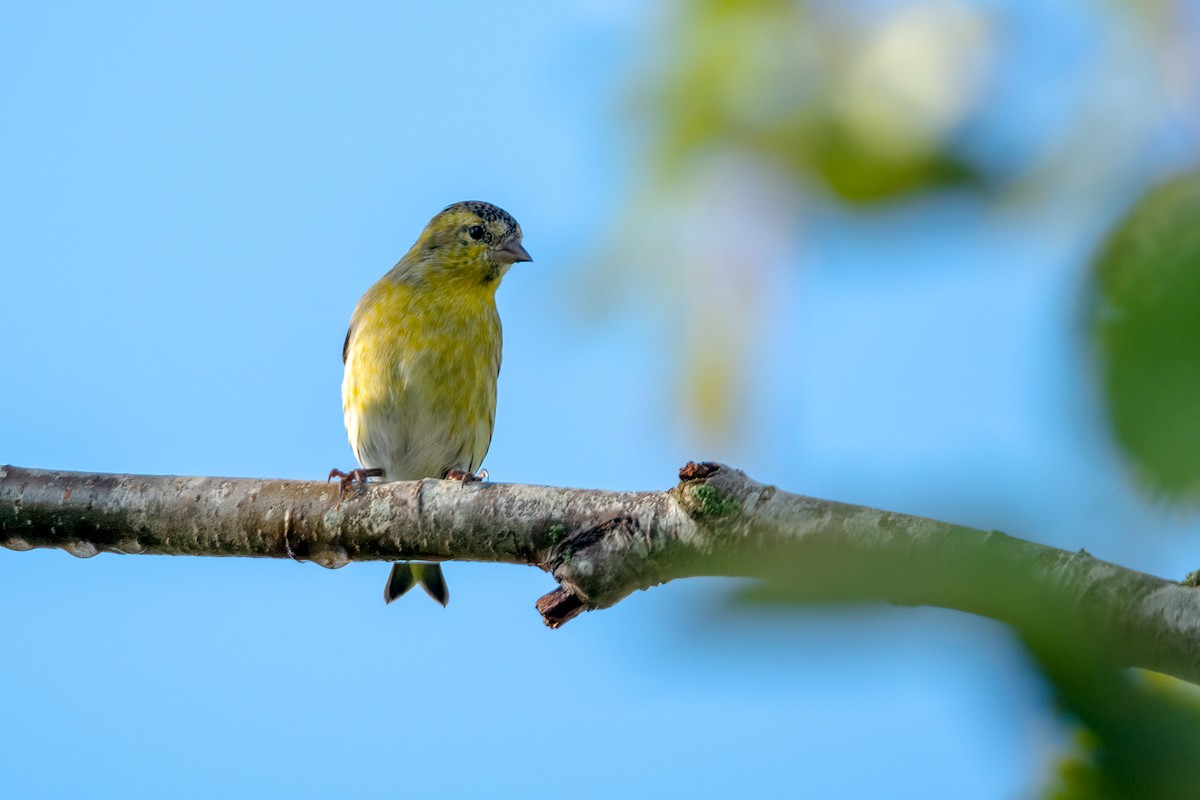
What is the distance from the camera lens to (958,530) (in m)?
0.73

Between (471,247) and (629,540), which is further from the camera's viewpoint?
(471,247)

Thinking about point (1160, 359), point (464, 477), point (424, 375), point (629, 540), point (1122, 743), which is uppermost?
point (424, 375)

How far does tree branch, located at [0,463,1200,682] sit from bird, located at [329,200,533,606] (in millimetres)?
2831

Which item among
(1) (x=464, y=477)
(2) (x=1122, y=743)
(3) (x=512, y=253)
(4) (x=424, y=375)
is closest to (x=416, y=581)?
(4) (x=424, y=375)

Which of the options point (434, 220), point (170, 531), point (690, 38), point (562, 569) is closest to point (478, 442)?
point (434, 220)

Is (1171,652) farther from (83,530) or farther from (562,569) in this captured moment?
(83,530)

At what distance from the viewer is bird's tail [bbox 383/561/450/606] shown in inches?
269

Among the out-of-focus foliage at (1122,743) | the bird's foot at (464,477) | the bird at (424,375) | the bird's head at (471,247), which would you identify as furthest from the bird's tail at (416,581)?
the out-of-focus foliage at (1122,743)

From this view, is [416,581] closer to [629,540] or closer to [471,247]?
[471,247]

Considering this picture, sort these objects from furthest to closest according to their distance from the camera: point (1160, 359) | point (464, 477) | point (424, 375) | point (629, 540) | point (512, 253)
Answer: point (512, 253), point (424, 375), point (464, 477), point (629, 540), point (1160, 359)

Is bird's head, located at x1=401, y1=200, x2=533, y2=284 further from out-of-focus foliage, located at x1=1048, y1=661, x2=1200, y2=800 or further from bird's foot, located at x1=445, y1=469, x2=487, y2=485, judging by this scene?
out-of-focus foliage, located at x1=1048, y1=661, x2=1200, y2=800

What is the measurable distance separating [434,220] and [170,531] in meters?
4.75

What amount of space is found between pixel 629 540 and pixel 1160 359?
2.45 metres

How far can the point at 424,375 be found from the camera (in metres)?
6.80
